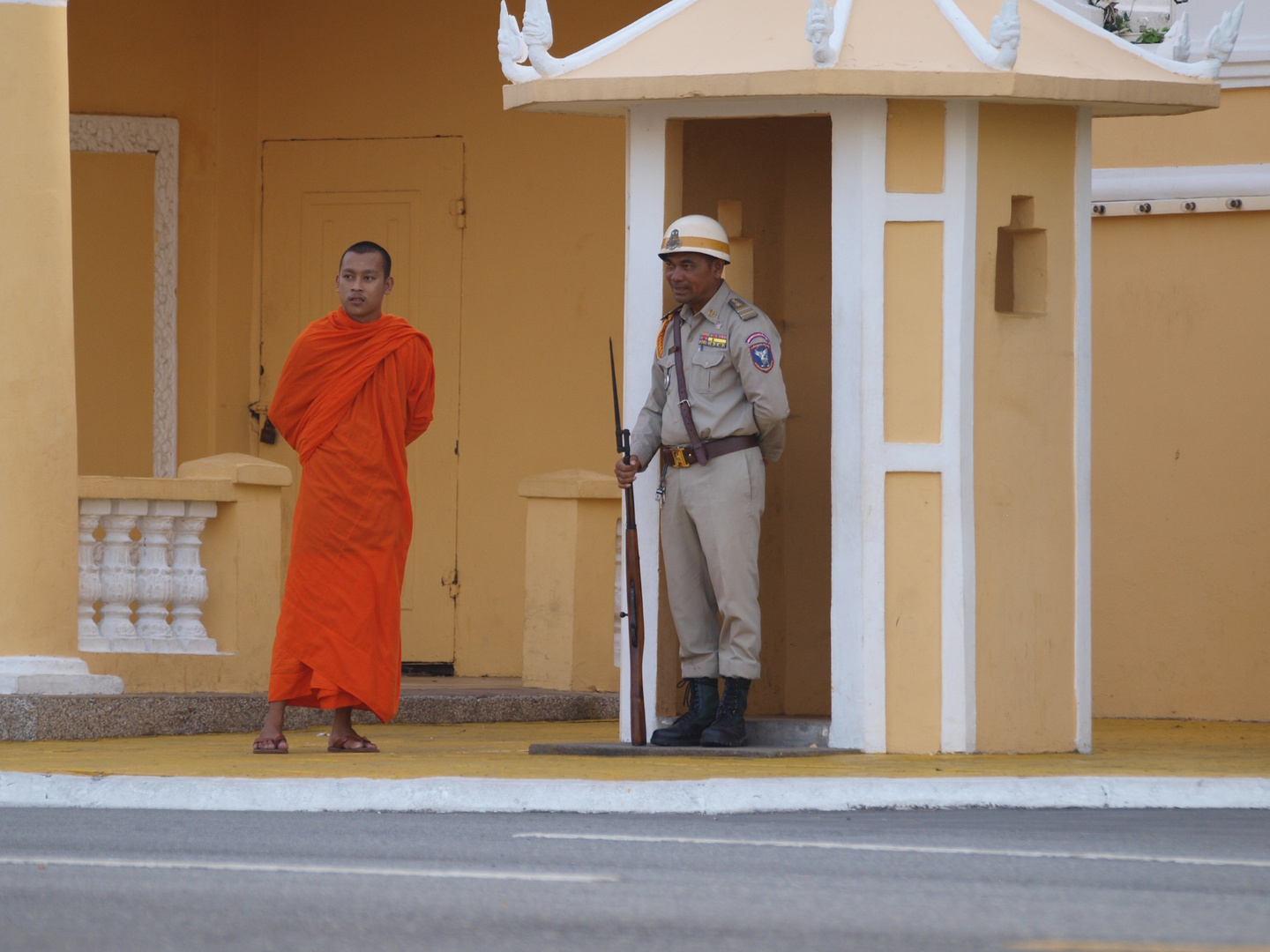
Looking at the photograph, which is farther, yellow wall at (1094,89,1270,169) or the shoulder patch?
yellow wall at (1094,89,1270,169)

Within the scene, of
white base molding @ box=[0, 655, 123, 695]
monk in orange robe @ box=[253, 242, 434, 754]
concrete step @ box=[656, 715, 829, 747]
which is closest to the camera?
monk in orange robe @ box=[253, 242, 434, 754]

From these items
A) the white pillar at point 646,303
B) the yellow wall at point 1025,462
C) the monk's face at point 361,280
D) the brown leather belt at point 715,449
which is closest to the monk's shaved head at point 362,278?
the monk's face at point 361,280

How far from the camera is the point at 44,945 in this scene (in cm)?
405

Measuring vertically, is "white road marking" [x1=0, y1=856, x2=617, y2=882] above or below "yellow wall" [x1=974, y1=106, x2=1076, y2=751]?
below

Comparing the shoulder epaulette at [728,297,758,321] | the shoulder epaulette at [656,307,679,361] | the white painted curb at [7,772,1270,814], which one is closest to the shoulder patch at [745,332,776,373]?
the shoulder epaulette at [728,297,758,321]

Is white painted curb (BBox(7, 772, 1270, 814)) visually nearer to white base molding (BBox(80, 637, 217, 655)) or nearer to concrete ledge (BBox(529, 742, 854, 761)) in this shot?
concrete ledge (BBox(529, 742, 854, 761))

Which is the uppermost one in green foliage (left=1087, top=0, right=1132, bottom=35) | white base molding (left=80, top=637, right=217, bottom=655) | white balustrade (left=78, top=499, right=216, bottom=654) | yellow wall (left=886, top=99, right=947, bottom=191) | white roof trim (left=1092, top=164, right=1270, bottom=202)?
Result: green foliage (left=1087, top=0, right=1132, bottom=35)

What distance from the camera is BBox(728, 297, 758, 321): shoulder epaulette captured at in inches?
320

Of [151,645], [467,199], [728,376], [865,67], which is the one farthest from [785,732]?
[467,199]

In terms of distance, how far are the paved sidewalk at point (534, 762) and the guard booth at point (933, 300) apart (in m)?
0.36

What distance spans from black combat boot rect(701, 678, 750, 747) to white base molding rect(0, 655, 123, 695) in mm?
2541

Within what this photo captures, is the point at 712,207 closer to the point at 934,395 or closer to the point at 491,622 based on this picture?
the point at 934,395

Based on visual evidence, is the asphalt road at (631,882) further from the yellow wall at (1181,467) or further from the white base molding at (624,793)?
the yellow wall at (1181,467)

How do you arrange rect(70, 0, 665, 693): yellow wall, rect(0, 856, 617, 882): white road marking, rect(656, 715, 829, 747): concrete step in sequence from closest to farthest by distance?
rect(0, 856, 617, 882): white road marking → rect(656, 715, 829, 747): concrete step → rect(70, 0, 665, 693): yellow wall
